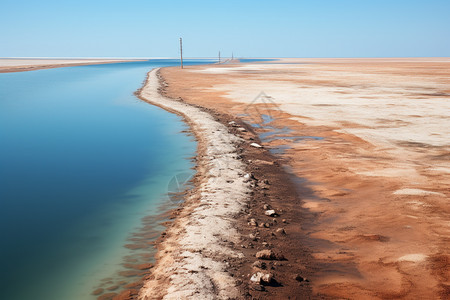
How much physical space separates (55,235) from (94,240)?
0.81m

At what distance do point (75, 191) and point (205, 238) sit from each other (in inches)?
187

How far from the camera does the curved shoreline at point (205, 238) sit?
216 inches

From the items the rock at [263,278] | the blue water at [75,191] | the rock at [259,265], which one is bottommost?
the blue water at [75,191]

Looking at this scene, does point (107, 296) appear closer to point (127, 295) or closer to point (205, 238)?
point (127, 295)

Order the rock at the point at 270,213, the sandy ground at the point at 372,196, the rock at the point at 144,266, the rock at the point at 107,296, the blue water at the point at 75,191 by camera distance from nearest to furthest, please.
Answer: the rock at the point at 107,296
the sandy ground at the point at 372,196
the rock at the point at 144,266
the blue water at the point at 75,191
the rock at the point at 270,213

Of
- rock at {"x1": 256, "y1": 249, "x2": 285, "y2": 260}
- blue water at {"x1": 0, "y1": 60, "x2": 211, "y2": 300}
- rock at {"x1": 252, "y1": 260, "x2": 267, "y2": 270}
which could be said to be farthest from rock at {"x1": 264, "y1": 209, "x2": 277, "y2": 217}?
blue water at {"x1": 0, "y1": 60, "x2": 211, "y2": 300}

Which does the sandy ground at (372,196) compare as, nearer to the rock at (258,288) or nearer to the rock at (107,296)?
the rock at (258,288)

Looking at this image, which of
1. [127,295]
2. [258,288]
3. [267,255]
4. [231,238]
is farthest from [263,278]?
[127,295]

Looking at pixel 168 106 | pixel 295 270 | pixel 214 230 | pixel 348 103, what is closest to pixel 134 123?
pixel 168 106

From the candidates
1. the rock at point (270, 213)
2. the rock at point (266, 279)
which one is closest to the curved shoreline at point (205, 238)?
the rock at point (266, 279)

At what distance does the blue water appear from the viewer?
6.58 metres

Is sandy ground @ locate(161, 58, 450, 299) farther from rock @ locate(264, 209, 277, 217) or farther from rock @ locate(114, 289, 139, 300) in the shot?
rock @ locate(114, 289, 139, 300)

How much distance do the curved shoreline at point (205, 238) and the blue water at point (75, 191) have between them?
840 millimetres

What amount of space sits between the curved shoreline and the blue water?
840mm
